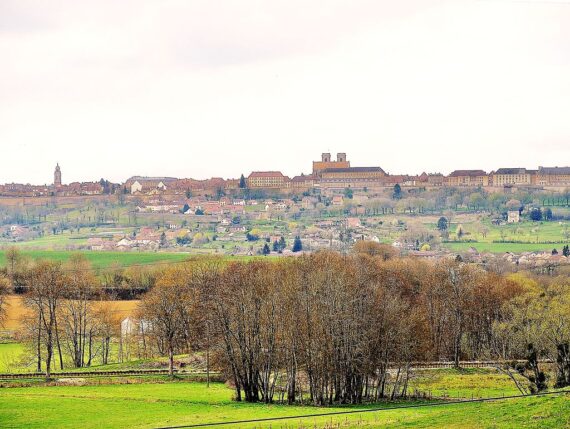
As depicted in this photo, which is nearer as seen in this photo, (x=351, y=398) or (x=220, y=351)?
(x=351, y=398)

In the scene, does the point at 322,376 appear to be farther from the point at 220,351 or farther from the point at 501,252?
the point at 501,252

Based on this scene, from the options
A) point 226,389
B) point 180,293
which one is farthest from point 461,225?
point 226,389

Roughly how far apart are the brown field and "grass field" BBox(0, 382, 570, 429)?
89.2 ft

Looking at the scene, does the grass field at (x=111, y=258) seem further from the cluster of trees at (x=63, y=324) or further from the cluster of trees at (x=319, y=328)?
the cluster of trees at (x=319, y=328)

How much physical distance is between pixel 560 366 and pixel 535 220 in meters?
144

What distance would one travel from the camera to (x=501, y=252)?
13000cm

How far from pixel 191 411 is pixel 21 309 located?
148 feet

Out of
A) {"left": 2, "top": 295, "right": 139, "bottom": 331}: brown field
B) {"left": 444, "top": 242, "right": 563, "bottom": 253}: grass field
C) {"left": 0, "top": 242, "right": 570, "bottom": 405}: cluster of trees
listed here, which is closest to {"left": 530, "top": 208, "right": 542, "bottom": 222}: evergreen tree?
{"left": 444, "top": 242, "right": 563, "bottom": 253}: grass field

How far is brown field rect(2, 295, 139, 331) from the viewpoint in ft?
225

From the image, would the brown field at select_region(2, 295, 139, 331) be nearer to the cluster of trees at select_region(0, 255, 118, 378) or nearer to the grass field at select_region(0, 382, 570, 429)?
the cluster of trees at select_region(0, 255, 118, 378)

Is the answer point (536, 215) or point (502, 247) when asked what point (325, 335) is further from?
point (536, 215)

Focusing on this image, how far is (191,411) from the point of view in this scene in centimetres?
3316

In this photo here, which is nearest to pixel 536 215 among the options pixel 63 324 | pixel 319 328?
pixel 63 324

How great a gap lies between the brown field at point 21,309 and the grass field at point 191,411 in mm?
27187
